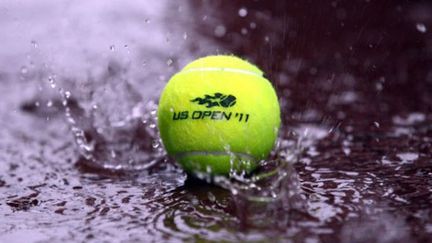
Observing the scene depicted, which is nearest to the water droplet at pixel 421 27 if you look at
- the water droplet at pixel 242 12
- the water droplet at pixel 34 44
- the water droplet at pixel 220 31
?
the water droplet at pixel 242 12

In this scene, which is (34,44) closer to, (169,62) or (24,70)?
(24,70)

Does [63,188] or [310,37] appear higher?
[310,37]

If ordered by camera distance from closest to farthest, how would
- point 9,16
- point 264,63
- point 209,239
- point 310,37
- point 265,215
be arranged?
1. point 209,239
2. point 265,215
3. point 264,63
4. point 310,37
5. point 9,16

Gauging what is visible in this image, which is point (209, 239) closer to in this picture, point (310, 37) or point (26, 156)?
point (26, 156)

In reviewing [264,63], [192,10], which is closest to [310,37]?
[264,63]

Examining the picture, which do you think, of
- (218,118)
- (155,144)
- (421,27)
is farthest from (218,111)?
(421,27)

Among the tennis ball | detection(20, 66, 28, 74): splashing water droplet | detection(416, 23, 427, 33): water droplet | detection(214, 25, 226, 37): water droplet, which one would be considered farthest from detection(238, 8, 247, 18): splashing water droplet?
the tennis ball

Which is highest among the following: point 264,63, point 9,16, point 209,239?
point 9,16

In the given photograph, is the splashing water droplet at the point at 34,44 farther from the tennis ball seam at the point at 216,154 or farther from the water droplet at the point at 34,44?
the tennis ball seam at the point at 216,154
